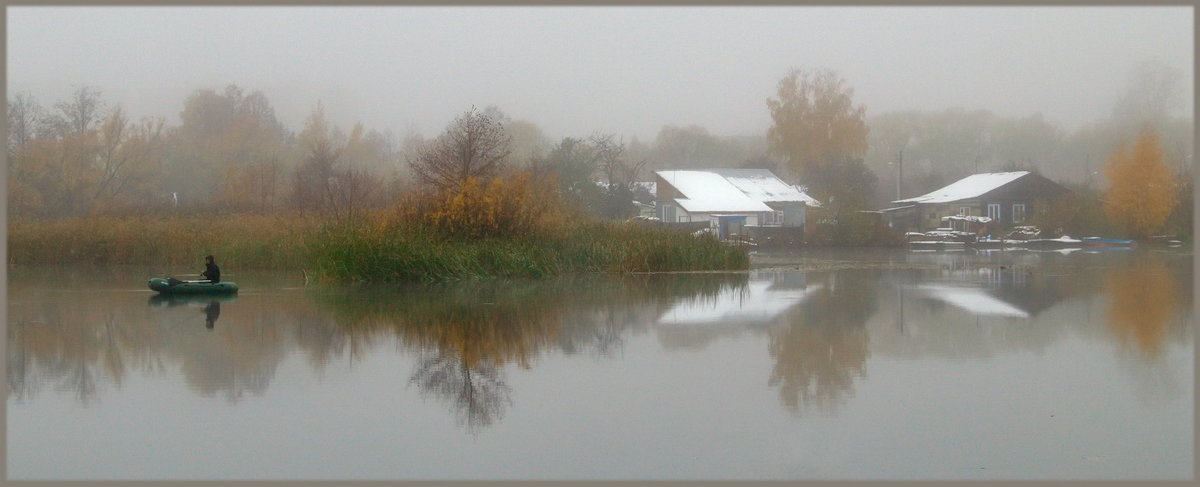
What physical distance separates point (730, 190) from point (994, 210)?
1697 cm

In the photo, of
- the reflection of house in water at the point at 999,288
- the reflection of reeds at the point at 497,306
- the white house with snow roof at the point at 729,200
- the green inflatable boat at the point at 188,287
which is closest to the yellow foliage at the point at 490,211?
the reflection of reeds at the point at 497,306

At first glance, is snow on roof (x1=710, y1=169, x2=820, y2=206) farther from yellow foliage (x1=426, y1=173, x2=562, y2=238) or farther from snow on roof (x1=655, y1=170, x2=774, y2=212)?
yellow foliage (x1=426, y1=173, x2=562, y2=238)

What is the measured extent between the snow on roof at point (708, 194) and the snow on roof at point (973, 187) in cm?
1209

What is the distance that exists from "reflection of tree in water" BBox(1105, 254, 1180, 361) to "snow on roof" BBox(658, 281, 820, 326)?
17.6ft

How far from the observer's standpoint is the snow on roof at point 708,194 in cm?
7200

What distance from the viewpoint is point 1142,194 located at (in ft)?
214

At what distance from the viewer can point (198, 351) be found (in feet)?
48.4

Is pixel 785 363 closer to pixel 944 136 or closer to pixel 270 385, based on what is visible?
pixel 270 385

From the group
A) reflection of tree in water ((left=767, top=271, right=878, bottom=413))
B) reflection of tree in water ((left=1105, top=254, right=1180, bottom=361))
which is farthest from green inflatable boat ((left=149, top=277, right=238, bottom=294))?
reflection of tree in water ((left=1105, top=254, right=1180, bottom=361))

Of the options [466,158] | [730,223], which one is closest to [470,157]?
[466,158]

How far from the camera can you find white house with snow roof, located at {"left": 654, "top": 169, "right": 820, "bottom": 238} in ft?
235

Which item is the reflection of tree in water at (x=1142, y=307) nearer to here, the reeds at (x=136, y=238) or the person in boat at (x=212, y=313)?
the person in boat at (x=212, y=313)

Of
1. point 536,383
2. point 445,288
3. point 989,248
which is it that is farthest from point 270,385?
point 989,248

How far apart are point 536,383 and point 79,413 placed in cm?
432
